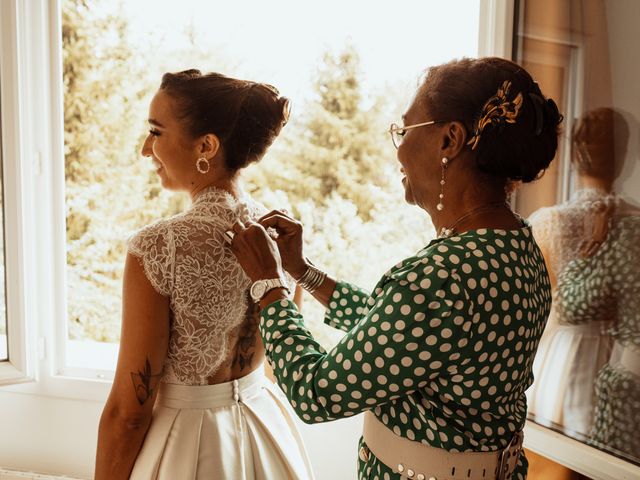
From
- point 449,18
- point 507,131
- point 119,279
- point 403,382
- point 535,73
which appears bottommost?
point 119,279

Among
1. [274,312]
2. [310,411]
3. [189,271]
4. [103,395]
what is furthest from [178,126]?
[103,395]

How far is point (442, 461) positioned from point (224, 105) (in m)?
0.79

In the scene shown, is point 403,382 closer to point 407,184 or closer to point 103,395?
point 407,184

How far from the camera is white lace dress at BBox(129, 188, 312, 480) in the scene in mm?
1174

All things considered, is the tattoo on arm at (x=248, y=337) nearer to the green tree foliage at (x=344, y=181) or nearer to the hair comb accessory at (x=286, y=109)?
the hair comb accessory at (x=286, y=109)

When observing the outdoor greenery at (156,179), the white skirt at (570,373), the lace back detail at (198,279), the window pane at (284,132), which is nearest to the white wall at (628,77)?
the white skirt at (570,373)

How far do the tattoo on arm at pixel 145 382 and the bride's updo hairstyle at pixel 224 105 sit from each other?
469mm

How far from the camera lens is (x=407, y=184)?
108cm

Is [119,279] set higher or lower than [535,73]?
lower

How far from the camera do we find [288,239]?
4.30 feet

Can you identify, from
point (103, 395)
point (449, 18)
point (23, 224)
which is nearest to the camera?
point (23, 224)

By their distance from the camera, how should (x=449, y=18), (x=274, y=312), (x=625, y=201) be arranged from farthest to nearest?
(x=449, y=18)
(x=625, y=201)
(x=274, y=312)

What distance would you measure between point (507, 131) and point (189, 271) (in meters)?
0.63

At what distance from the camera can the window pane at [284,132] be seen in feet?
10.3
